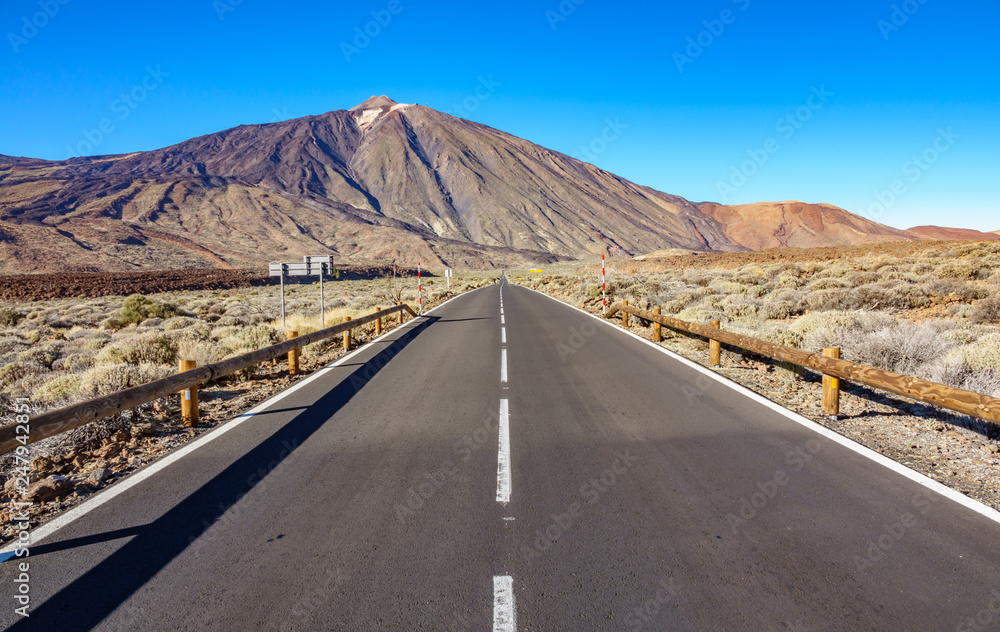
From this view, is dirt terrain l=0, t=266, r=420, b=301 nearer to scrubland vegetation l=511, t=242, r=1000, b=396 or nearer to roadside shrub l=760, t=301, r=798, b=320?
scrubland vegetation l=511, t=242, r=1000, b=396

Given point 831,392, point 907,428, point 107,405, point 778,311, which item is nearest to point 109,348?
point 107,405

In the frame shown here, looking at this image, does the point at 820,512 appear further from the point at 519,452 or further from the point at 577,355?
the point at 577,355

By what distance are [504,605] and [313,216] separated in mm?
131120

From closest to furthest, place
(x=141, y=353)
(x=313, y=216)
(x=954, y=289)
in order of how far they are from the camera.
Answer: (x=141, y=353)
(x=954, y=289)
(x=313, y=216)

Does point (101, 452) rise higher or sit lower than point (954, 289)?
lower

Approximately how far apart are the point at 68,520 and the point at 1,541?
37cm

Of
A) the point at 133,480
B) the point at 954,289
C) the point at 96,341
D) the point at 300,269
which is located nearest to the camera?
the point at 133,480

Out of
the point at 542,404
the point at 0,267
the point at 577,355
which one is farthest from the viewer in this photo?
the point at 0,267

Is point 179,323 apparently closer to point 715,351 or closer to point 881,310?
point 715,351

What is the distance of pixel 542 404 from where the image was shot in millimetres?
7078

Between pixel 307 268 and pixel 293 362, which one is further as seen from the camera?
pixel 307 268

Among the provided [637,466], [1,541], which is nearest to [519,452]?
[637,466]

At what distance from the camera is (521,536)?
358 centimetres

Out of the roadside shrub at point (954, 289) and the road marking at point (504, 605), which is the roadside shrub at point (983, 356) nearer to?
the road marking at point (504, 605)
